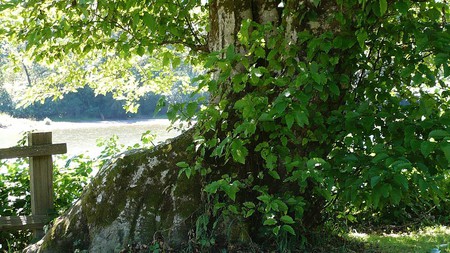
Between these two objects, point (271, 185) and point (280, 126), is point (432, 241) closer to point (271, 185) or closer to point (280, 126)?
point (271, 185)

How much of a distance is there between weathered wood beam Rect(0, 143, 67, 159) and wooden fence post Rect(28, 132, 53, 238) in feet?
0.26

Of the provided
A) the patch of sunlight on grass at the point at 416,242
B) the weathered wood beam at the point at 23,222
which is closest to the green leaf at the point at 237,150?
the patch of sunlight on grass at the point at 416,242

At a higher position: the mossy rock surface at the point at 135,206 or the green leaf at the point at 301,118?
the green leaf at the point at 301,118

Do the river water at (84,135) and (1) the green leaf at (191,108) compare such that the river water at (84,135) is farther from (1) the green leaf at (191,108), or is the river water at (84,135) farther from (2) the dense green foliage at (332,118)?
(2) the dense green foliage at (332,118)

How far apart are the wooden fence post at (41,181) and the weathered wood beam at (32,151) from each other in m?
0.08

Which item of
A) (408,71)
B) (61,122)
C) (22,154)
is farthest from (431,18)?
(61,122)

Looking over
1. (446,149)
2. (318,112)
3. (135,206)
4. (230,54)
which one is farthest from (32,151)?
(446,149)

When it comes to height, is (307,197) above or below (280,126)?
below

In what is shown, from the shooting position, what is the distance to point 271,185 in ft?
15.9

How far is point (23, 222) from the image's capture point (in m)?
5.97

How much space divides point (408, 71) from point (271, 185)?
1.48 m

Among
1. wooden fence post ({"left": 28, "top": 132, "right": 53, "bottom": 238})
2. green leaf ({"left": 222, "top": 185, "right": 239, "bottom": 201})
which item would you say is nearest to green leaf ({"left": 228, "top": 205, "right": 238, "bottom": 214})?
green leaf ({"left": 222, "top": 185, "right": 239, "bottom": 201})

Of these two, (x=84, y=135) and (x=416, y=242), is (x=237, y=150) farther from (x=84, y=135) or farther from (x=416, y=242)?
(x=84, y=135)

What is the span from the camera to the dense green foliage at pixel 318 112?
12.4 feet
